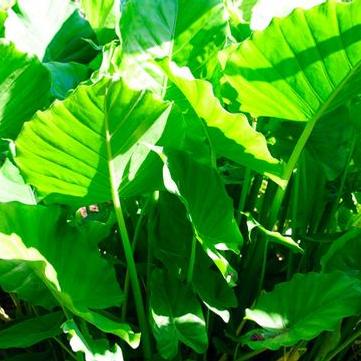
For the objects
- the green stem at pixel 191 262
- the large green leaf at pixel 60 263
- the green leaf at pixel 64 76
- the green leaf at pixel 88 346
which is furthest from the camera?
the green leaf at pixel 64 76

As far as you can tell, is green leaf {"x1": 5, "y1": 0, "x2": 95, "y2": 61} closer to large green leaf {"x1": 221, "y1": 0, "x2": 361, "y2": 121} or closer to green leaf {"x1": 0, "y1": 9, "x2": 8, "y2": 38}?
green leaf {"x1": 0, "y1": 9, "x2": 8, "y2": 38}

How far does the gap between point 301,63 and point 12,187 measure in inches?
18.0

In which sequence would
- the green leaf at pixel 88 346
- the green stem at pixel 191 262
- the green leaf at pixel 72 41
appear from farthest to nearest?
Answer: the green leaf at pixel 72 41 < the green stem at pixel 191 262 < the green leaf at pixel 88 346

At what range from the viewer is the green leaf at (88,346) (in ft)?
2.44

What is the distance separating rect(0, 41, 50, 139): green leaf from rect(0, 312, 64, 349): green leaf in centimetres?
30

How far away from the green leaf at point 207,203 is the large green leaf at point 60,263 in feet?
0.50

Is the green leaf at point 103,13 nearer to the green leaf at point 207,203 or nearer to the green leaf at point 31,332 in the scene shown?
the green leaf at point 207,203

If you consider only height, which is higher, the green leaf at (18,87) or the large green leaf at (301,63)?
the large green leaf at (301,63)

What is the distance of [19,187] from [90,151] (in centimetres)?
21

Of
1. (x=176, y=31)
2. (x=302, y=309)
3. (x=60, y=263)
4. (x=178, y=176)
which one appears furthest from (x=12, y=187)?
(x=302, y=309)

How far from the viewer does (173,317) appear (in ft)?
3.17

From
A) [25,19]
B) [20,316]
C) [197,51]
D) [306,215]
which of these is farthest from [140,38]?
[20,316]

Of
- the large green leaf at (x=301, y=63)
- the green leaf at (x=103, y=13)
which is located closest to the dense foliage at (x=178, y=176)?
the large green leaf at (x=301, y=63)

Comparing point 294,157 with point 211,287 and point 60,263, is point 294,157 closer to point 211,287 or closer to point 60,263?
point 211,287
